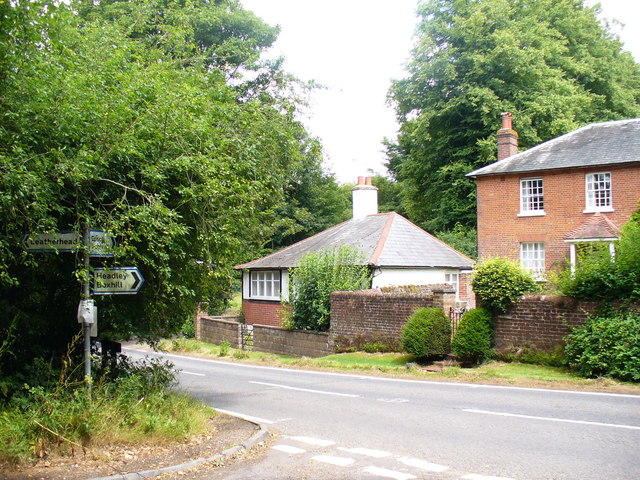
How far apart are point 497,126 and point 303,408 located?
Answer: 2923cm

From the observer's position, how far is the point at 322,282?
930 inches

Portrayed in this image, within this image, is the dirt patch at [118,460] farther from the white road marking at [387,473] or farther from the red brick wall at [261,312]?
the red brick wall at [261,312]

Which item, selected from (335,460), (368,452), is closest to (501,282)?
(368,452)

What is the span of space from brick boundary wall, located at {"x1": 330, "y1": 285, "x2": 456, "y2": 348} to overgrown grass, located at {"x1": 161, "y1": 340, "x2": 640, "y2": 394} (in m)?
0.80

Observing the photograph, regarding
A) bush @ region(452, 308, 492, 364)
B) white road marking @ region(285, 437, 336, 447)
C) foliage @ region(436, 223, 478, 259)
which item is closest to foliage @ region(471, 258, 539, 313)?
bush @ region(452, 308, 492, 364)

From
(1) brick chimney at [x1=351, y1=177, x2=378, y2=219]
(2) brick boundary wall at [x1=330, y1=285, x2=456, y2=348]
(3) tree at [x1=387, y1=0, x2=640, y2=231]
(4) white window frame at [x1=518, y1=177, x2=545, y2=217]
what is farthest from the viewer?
(3) tree at [x1=387, y1=0, x2=640, y2=231]

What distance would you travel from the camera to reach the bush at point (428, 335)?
A: 17188 mm

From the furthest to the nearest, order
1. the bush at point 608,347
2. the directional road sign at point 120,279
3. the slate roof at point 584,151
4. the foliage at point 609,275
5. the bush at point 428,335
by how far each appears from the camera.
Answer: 1. the slate roof at point 584,151
2. the bush at point 428,335
3. the foliage at point 609,275
4. the bush at point 608,347
5. the directional road sign at point 120,279

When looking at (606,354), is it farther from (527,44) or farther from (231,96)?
(527,44)

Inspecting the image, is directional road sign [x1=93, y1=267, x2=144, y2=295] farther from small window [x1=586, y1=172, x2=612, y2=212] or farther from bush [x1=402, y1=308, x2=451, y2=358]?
small window [x1=586, y1=172, x2=612, y2=212]

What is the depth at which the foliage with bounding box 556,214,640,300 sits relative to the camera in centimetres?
1428

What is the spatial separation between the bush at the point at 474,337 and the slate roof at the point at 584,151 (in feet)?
45.5

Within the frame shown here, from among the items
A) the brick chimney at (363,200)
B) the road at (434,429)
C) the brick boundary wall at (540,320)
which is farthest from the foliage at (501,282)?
the brick chimney at (363,200)

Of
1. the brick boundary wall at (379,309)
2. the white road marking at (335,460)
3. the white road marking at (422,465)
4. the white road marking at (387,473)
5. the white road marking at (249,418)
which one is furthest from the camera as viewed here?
the brick boundary wall at (379,309)
